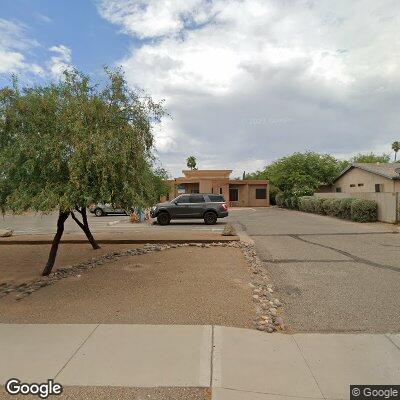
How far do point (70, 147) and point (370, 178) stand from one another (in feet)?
96.9

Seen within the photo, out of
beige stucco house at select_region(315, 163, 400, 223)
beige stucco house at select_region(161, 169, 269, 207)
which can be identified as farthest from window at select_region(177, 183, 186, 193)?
beige stucco house at select_region(315, 163, 400, 223)

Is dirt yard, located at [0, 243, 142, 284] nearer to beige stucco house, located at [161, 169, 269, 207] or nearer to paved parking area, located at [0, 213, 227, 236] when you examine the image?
paved parking area, located at [0, 213, 227, 236]

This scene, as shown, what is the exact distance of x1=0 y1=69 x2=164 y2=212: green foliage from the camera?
6.72 meters

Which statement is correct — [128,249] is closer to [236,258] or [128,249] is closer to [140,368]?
[236,258]

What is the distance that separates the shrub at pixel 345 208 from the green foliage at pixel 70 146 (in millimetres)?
19097

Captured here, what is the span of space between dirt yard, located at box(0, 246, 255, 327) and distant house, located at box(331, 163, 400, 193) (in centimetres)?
2240

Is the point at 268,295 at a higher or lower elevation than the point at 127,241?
lower

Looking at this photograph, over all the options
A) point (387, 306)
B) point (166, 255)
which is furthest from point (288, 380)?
point (166, 255)

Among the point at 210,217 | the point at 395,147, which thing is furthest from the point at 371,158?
the point at 210,217

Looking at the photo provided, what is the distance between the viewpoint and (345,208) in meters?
24.4

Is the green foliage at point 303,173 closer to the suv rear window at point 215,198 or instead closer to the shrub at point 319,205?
the shrub at point 319,205

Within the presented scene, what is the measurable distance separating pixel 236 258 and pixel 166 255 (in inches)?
76.8

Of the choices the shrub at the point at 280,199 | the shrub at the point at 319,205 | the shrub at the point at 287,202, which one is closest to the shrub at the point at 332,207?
the shrub at the point at 319,205

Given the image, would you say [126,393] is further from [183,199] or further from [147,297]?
[183,199]
